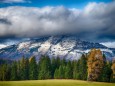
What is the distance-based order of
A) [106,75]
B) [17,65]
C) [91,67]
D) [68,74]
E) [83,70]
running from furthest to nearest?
[17,65]
[68,74]
[83,70]
[106,75]
[91,67]

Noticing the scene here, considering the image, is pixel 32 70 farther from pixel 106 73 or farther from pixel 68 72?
pixel 106 73

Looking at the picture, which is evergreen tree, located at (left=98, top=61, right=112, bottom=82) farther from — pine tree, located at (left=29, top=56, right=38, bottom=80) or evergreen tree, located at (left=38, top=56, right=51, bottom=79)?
pine tree, located at (left=29, top=56, right=38, bottom=80)

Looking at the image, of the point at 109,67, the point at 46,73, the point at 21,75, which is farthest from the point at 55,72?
the point at 109,67

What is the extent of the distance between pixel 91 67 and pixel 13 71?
6552 centimetres

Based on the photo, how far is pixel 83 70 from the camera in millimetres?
168375

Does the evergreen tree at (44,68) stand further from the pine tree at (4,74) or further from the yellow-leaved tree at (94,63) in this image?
the yellow-leaved tree at (94,63)

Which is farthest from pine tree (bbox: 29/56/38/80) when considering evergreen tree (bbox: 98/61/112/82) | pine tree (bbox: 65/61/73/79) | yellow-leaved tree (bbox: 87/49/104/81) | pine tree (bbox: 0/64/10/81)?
yellow-leaved tree (bbox: 87/49/104/81)

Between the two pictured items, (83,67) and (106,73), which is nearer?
(106,73)

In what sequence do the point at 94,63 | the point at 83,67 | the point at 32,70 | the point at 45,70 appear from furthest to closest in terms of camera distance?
the point at 45,70 → the point at 32,70 → the point at 83,67 → the point at 94,63

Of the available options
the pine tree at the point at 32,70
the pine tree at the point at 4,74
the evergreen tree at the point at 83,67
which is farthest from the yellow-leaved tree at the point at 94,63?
the pine tree at the point at 4,74

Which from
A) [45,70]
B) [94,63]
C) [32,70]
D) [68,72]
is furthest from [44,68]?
[94,63]

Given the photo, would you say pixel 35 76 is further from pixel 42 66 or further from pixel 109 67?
pixel 109 67

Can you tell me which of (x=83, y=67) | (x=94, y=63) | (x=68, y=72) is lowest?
(x=68, y=72)

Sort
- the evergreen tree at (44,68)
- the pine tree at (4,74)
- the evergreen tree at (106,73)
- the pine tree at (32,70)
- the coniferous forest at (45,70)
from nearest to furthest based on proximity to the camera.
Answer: the evergreen tree at (106,73)
the coniferous forest at (45,70)
the pine tree at (4,74)
the pine tree at (32,70)
the evergreen tree at (44,68)
